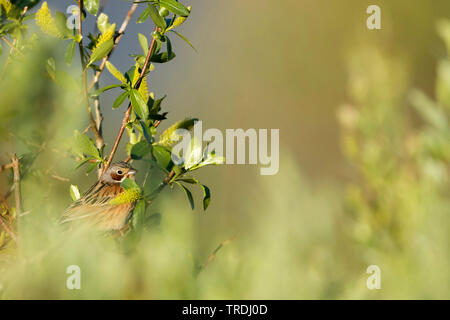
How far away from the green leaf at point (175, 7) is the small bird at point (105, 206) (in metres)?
0.27

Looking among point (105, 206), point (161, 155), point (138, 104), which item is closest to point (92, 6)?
point (138, 104)

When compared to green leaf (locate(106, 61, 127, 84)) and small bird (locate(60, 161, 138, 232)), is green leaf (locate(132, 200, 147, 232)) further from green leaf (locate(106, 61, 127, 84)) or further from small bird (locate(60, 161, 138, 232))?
green leaf (locate(106, 61, 127, 84))

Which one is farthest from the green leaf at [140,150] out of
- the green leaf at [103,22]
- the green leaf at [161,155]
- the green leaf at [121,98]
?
the green leaf at [103,22]

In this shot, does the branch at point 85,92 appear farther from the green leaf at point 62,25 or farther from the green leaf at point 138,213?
the green leaf at point 138,213

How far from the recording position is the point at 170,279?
1.90ft

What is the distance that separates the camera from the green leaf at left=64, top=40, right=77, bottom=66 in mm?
869

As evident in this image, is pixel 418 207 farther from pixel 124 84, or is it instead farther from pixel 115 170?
pixel 115 170

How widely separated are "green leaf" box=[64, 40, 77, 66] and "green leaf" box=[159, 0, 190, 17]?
0.18 metres

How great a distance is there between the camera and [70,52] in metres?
0.88

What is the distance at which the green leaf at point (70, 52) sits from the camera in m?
0.87

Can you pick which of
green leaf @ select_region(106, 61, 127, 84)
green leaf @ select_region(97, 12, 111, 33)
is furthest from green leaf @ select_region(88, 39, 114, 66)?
green leaf @ select_region(97, 12, 111, 33)
